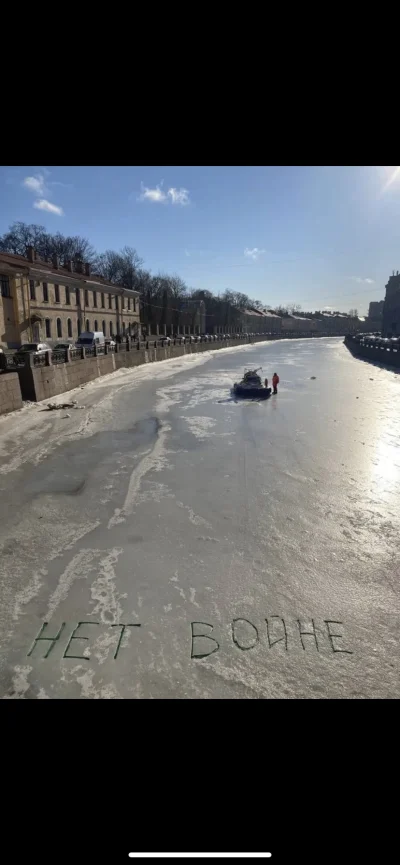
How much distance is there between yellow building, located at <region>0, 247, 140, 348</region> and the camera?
30891 millimetres

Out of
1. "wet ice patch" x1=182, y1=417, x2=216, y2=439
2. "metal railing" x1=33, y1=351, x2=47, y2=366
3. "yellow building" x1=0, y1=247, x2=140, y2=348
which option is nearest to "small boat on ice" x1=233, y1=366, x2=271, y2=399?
"wet ice patch" x1=182, y1=417, x2=216, y2=439

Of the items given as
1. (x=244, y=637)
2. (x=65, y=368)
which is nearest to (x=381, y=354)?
(x=65, y=368)

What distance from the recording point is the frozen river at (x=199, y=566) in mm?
3891

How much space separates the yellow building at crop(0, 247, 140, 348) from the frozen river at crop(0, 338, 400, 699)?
72.5ft

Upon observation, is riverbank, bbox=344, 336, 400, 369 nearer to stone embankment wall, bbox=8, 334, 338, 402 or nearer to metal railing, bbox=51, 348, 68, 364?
stone embankment wall, bbox=8, 334, 338, 402

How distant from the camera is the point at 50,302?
116 ft

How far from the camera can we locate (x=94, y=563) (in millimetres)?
5766

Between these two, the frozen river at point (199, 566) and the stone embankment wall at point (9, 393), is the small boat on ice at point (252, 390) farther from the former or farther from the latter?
the stone embankment wall at point (9, 393)

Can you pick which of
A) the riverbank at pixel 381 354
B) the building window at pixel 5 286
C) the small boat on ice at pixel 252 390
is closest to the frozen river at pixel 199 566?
the small boat on ice at pixel 252 390

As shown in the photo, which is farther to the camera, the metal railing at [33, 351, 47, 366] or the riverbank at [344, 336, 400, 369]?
the riverbank at [344, 336, 400, 369]
